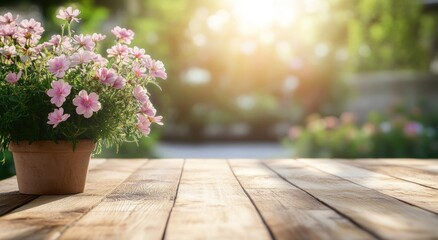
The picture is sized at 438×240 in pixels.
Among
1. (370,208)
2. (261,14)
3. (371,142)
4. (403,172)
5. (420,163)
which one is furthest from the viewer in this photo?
(261,14)

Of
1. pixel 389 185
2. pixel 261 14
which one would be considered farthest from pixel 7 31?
pixel 261 14

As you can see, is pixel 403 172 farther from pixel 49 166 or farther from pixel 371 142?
pixel 371 142

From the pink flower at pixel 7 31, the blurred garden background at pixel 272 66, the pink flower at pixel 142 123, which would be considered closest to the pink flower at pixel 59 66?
the pink flower at pixel 7 31

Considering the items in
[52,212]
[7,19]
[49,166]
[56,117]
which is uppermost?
[7,19]

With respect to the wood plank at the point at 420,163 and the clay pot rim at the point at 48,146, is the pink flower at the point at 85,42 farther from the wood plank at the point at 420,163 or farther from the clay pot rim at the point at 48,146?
the wood plank at the point at 420,163

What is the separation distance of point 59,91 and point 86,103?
91 millimetres

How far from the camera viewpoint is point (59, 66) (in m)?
1.99

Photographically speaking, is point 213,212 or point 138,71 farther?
point 138,71

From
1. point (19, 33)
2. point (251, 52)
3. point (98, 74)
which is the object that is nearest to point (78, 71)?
point (98, 74)

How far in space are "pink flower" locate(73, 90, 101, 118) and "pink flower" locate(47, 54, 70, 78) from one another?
0.09m

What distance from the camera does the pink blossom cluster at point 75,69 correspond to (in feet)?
6.46

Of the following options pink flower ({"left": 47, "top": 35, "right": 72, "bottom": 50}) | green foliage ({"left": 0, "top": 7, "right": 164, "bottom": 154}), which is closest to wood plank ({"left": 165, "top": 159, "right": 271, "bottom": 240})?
green foliage ({"left": 0, "top": 7, "right": 164, "bottom": 154})

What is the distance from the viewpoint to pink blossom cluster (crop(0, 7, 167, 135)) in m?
1.97

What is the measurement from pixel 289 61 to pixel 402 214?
1195 cm
